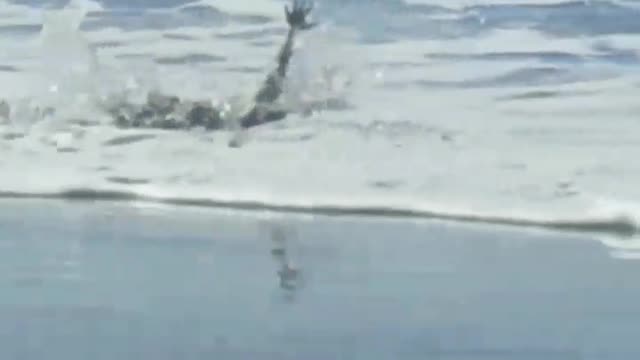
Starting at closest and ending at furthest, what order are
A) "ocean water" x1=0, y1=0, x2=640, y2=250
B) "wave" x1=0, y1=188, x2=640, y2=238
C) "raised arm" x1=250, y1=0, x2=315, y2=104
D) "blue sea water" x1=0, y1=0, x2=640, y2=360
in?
"blue sea water" x1=0, y1=0, x2=640, y2=360 → "wave" x1=0, y1=188, x2=640, y2=238 → "ocean water" x1=0, y1=0, x2=640, y2=250 → "raised arm" x1=250, y1=0, x2=315, y2=104

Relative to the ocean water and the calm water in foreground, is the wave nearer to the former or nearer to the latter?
the ocean water

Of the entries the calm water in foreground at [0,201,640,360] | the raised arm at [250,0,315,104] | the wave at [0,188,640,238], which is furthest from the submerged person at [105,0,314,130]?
the calm water in foreground at [0,201,640,360]

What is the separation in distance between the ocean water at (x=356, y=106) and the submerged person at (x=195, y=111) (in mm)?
73

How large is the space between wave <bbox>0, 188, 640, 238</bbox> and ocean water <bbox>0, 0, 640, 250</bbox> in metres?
0.02

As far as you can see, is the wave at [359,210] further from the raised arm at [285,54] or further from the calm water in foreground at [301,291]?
the raised arm at [285,54]

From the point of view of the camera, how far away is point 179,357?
21.6 feet

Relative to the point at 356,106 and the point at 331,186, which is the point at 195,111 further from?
the point at 331,186

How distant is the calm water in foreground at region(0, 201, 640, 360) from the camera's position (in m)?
6.76

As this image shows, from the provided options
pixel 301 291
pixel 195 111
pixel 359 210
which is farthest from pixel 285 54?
pixel 301 291

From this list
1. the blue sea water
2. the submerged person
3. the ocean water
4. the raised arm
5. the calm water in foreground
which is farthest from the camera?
the raised arm

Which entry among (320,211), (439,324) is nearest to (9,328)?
(439,324)

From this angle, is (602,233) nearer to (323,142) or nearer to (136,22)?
(323,142)

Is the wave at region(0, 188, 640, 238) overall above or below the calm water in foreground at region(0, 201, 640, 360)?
below

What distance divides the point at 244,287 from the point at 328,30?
4360 mm
